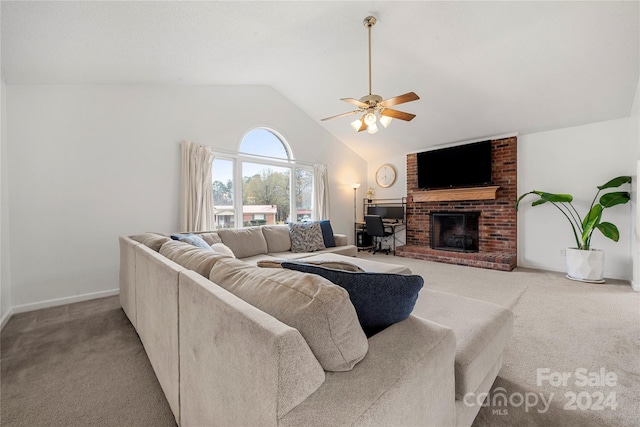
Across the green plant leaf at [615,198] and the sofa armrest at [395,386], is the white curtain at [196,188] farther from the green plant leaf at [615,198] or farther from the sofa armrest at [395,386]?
the green plant leaf at [615,198]

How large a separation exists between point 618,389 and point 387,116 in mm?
2673

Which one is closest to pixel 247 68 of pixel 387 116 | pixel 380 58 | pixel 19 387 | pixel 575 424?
pixel 380 58

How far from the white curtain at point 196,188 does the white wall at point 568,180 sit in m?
5.18

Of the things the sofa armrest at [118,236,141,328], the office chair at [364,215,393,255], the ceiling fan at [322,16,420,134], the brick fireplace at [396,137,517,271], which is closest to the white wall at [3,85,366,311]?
the sofa armrest at [118,236,141,328]

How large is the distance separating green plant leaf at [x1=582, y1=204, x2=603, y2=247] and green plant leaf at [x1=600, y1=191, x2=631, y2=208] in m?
0.09

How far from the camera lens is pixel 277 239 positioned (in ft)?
12.9

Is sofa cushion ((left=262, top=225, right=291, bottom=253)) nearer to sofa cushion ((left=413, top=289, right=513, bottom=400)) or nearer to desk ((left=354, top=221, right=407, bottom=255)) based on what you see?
sofa cushion ((left=413, top=289, right=513, bottom=400))

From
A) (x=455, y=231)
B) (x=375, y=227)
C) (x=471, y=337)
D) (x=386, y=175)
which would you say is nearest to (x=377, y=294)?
(x=471, y=337)

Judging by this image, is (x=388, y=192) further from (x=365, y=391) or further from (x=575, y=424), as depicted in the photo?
(x=365, y=391)

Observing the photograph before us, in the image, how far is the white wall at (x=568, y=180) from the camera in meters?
3.75

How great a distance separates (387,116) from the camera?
2871mm

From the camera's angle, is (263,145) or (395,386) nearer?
(395,386)

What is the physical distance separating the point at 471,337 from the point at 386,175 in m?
5.37

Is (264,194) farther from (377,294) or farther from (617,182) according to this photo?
(617,182)
